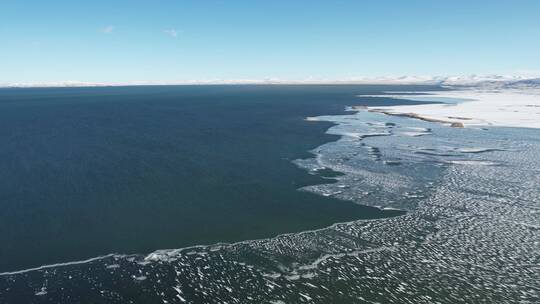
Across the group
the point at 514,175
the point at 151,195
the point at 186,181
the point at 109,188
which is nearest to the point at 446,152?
the point at 514,175

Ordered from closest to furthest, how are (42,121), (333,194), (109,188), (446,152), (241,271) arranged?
(241,271)
(333,194)
(109,188)
(446,152)
(42,121)

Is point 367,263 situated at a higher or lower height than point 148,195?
lower

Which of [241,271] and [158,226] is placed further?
[158,226]

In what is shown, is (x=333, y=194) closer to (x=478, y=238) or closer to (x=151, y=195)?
(x=478, y=238)

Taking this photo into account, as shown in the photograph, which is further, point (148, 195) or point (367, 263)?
point (148, 195)

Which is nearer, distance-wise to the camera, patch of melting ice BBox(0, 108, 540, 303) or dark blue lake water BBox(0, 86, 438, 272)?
patch of melting ice BBox(0, 108, 540, 303)

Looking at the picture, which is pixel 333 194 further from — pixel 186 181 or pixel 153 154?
pixel 153 154

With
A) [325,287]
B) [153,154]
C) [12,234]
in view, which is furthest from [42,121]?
[325,287]

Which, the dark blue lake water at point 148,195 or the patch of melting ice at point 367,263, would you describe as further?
the dark blue lake water at point 148,195

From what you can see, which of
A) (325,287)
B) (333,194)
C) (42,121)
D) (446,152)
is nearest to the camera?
(325,287)
